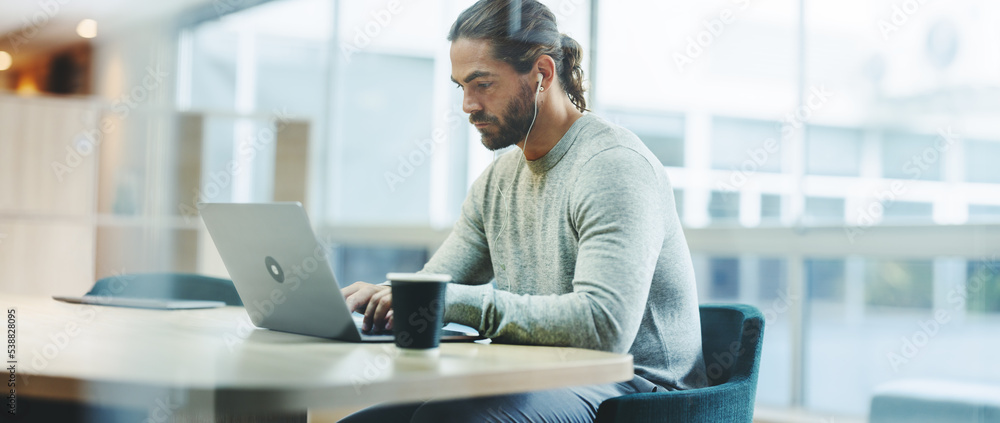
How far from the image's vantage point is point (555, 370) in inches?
41.3

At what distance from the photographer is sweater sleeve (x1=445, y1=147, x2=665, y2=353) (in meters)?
1.25

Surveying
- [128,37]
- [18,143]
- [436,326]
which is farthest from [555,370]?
[128,37]

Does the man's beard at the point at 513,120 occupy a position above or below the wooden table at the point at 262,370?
above

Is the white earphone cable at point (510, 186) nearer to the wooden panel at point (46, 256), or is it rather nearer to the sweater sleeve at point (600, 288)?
the sweater sleeve at point (600, 288)

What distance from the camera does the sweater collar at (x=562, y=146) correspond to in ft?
5.34

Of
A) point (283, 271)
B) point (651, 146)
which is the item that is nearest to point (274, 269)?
point (283, 271)

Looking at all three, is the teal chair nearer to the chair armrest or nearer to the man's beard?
the chair armrest

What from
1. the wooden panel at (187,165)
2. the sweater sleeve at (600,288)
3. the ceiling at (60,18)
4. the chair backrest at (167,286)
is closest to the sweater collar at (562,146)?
the sweater sleeve at (600,288)

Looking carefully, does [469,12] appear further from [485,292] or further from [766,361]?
[766,361]

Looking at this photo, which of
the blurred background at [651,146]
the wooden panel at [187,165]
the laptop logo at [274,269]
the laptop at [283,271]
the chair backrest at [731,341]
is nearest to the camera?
the laptop at [283,271]

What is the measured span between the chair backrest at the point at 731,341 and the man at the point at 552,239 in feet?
0.15

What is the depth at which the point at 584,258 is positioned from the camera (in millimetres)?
1322

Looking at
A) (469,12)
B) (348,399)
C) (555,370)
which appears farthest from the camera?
(469,12)

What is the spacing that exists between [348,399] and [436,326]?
253 mm
